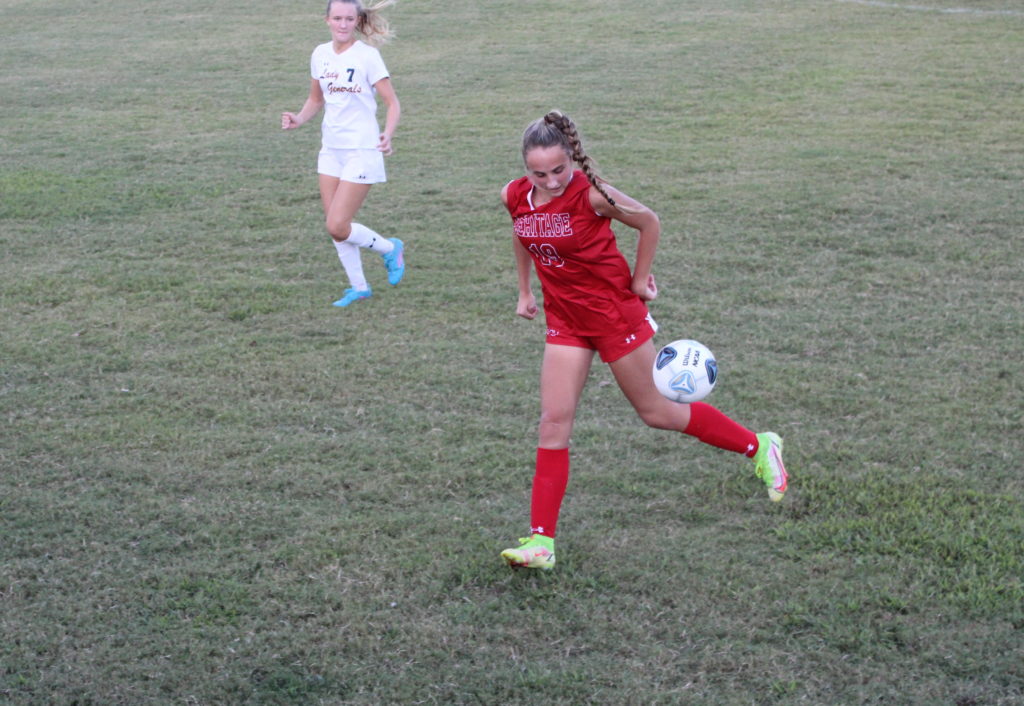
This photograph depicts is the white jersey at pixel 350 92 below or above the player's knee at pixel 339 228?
above

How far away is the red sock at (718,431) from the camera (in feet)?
14.9

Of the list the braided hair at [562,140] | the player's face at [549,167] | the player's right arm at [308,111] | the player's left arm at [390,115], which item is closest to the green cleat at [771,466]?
the braided hair at [562,140]

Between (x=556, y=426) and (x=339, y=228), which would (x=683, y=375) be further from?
(x=339, y=228)

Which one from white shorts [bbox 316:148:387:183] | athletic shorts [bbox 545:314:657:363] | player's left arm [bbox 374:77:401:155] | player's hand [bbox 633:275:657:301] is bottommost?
athletic shorts [bbox 545:314:657:363]

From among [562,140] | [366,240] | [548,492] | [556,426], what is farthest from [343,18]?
[548,492]

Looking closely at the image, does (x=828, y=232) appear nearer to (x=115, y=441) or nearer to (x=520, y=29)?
(x=115, y=441)

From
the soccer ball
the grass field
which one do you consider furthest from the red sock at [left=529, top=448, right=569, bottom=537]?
the soccer ball

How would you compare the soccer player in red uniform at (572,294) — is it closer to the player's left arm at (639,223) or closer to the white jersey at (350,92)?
the player's left arm at (639,223)

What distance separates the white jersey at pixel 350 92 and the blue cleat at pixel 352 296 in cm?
92

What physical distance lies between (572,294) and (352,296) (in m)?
3.29

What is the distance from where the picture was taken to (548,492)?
4.14 m

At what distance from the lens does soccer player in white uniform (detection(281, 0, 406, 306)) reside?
6.96 m

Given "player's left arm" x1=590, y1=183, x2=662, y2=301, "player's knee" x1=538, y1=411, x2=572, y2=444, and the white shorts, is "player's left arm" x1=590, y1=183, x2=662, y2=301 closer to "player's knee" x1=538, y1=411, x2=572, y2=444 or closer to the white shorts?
"player's knee" x1=538, y1=411, x2=572, y2=444

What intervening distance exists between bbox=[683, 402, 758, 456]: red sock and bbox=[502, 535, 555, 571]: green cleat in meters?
0.81
